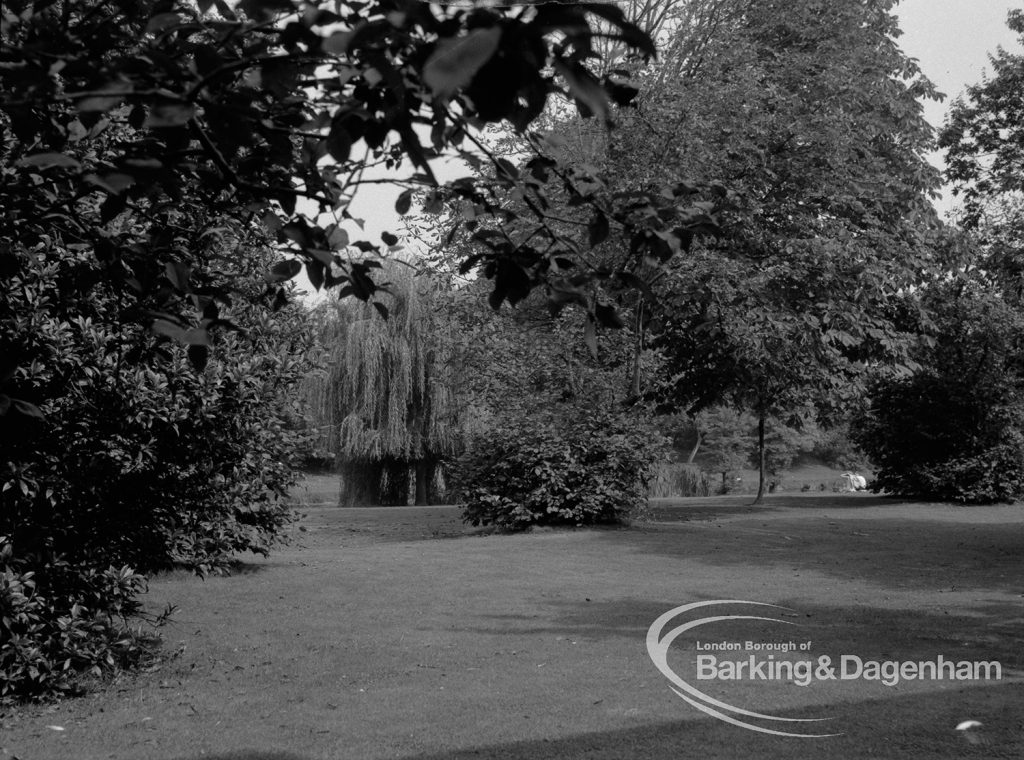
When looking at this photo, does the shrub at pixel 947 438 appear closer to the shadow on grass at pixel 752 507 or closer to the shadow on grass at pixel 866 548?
the shadow on grass at pixel 752 507

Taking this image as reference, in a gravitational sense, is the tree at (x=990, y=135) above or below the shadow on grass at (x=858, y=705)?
above

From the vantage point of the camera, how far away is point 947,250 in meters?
23.2

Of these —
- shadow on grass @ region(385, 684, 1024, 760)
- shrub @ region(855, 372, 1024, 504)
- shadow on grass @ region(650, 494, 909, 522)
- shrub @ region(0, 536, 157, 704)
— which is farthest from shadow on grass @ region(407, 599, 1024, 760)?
shrub @ region(855, 372, 1024, 504)

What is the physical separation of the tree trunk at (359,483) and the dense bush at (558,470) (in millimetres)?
10683

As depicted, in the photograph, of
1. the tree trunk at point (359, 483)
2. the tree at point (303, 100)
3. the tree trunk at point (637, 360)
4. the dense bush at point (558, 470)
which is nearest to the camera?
the tree at point (303, 100)

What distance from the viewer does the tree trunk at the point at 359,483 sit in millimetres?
27438

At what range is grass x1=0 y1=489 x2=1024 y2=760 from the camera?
4773 mm

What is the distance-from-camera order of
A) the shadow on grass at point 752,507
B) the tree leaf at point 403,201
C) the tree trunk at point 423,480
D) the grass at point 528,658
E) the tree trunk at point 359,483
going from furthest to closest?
the tree trunk at point 423,480, the tree trunk at point 359,483, the shadow on grass at point 752,507, the grass at point 528,658, the tree leaf at point 403,201

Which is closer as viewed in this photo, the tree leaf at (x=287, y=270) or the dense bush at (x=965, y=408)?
the tree leaf at (x=287, y=270)

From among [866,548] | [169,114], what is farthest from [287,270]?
[866,548]

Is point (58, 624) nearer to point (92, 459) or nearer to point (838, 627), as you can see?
point (92, 459)

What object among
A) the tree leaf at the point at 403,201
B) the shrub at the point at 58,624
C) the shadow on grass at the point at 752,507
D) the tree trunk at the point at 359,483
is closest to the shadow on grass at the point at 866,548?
the shadow on grass at the point at 752,507
